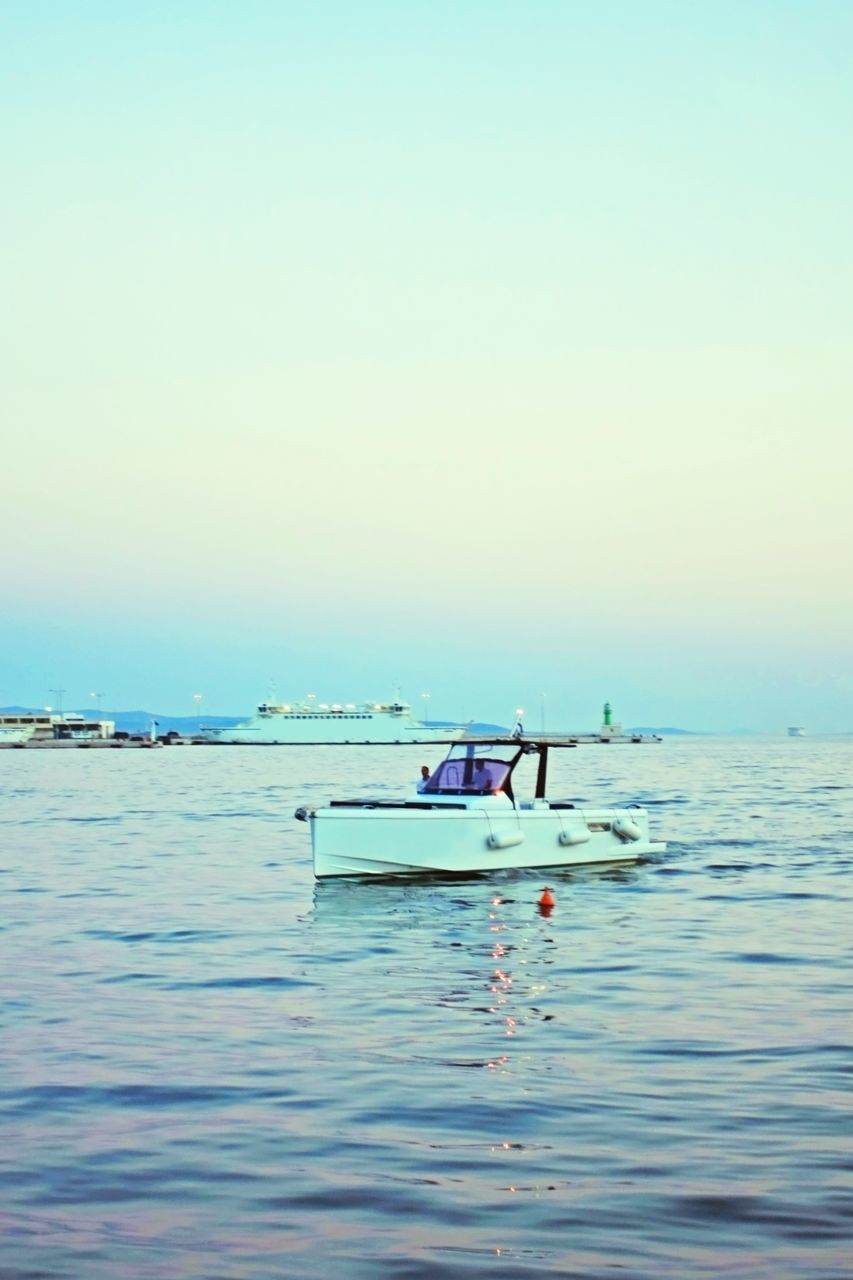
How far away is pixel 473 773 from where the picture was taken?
2986cm

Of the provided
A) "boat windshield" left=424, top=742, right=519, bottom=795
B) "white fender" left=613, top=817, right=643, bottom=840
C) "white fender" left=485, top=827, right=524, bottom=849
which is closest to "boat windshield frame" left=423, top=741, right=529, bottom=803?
"boat windshield" left=424, top=742, right=519, bottom=795

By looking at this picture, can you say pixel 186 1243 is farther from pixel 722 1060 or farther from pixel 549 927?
pixel 549 927

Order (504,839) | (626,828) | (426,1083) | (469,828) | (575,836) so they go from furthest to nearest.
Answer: (626,828) → (575,836) → (504,839) → (469,828) → (426,1083)

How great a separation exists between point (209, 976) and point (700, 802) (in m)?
46.4

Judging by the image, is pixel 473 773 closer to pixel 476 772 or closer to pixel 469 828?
pixel 476 772

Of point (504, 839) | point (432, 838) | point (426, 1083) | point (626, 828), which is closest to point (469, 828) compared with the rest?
point (432, 838)

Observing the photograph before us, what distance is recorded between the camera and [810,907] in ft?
82.0

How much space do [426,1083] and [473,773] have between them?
57.8 ft

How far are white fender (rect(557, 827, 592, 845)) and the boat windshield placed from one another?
1.59m

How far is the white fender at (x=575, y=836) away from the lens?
2967 cm

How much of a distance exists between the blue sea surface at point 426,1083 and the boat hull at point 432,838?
0.64m

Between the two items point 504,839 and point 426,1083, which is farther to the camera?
point 504,839

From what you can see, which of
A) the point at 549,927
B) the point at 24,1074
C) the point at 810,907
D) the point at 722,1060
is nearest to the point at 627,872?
the point at 810,907

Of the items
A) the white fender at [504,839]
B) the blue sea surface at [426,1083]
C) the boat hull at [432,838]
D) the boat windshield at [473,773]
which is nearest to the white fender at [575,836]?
the boat hull at [432,838]
